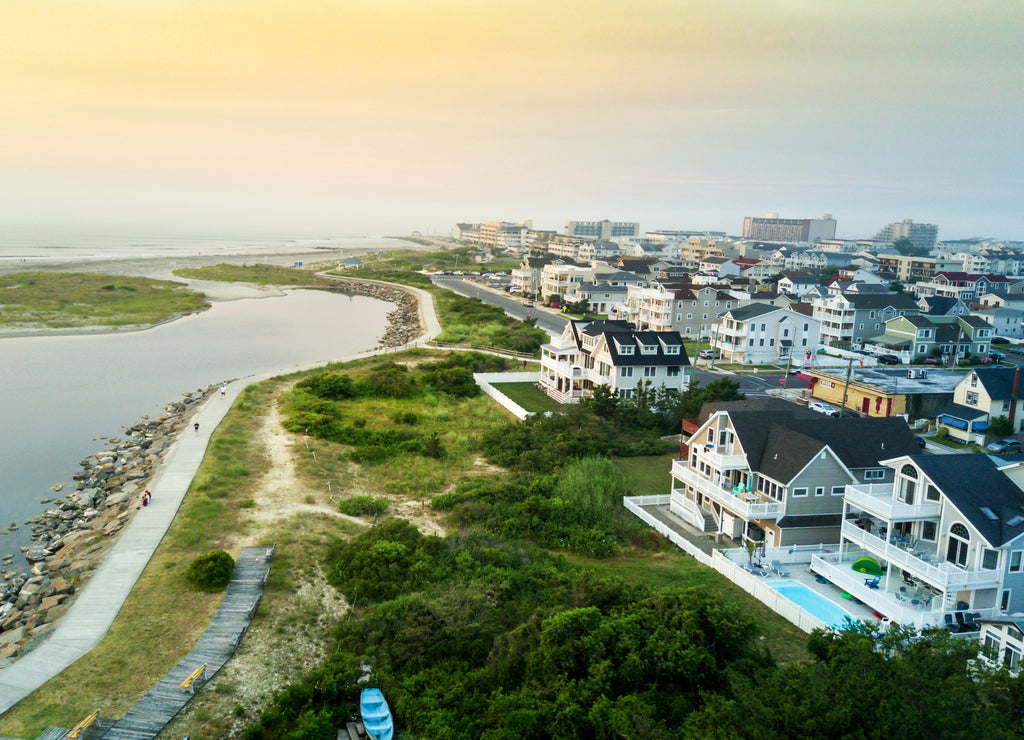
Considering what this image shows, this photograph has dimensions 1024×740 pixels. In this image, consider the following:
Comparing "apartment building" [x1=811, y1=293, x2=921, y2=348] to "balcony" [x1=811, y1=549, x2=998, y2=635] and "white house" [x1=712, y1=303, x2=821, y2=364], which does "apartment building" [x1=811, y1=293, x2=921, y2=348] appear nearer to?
"white house" [x1=712, y1=303, x2=821, y2=364]

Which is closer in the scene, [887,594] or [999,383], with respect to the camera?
[887,594]

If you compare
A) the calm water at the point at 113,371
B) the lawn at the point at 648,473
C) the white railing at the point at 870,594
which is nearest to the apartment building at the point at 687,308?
the calm water at the point at 113,371

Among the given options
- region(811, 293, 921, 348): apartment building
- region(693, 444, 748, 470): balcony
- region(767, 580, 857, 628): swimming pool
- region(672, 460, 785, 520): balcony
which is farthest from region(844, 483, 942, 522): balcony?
region(811, 293, 921, 348): apartment building

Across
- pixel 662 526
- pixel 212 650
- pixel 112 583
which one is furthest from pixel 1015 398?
pixel 112 583

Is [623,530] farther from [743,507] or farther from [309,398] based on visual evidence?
[309,398]

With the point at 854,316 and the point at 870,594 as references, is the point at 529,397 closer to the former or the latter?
the point at 870,594

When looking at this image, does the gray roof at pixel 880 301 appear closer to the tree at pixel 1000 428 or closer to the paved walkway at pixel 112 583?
the tree at pixel 1000 428
